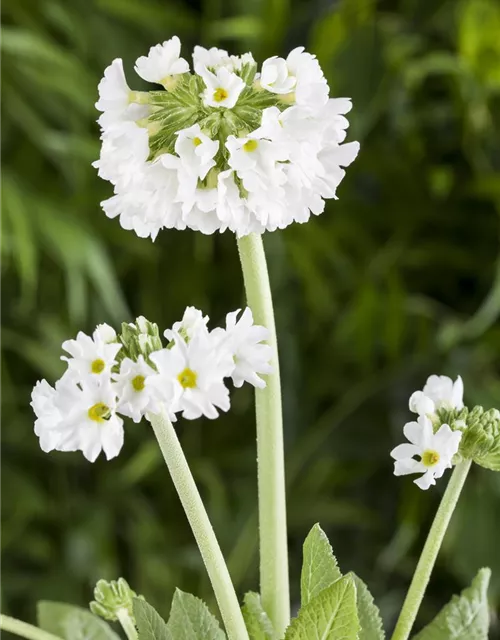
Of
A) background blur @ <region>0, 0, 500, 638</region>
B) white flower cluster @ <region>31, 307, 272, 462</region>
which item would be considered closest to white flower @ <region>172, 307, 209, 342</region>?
white flower cluster @ <region>31, 307, 272, 462</region>

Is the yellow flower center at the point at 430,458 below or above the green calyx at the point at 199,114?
below

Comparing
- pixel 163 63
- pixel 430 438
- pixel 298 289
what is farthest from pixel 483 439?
pixel 298 289

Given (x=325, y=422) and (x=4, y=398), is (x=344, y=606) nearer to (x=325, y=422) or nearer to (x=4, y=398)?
(x=325, y=422)

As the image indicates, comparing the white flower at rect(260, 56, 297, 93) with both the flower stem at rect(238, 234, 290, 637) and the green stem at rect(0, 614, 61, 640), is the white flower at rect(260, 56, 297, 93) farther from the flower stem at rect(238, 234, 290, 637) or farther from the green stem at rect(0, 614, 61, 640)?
the green stem at rect(0, 614, 61, 640)

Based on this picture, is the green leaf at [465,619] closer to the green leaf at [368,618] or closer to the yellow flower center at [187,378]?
the green leaf at [368,618]

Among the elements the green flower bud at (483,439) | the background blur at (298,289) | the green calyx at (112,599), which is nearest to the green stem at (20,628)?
the green calyx at (112,599)

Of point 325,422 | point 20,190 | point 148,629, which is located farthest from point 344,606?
point 20,190

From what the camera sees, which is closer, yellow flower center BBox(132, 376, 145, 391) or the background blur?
yellow flower center BBox(132, 376, 145, 391)
